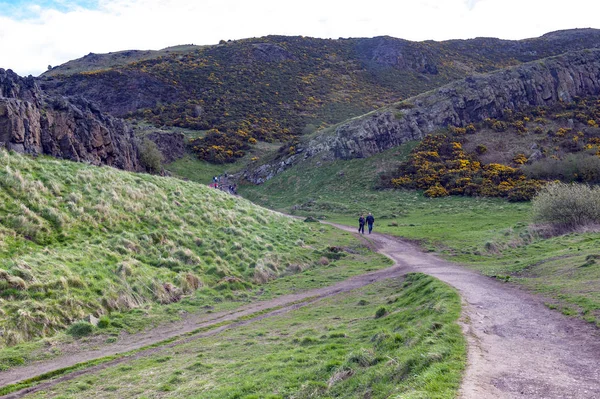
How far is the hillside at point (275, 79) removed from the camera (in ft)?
309

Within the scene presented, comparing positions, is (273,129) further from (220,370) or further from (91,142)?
(220,370)

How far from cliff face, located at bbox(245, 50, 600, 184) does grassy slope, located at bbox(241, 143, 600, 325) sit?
2911 mm

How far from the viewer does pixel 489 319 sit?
12.1 metres

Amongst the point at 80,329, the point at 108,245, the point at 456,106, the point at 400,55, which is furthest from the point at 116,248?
the point at 400,55

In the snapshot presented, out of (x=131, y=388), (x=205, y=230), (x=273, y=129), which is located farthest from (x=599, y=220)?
(x=273, y=129)

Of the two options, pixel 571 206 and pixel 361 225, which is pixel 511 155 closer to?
pixel 571 206

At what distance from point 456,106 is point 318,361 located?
66.7 metres

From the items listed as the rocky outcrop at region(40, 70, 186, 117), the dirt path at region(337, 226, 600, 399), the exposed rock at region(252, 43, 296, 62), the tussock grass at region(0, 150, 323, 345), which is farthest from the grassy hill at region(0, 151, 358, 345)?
the exposed rock at region(252, 43, 296, 62)

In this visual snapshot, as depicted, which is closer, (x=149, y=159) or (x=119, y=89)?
(x=149, y=159)

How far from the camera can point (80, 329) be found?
14672mm

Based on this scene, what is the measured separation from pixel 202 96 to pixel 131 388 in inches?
3845

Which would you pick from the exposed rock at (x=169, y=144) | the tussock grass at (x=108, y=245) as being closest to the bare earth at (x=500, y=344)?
the tussock grass at (x=108, y=245)

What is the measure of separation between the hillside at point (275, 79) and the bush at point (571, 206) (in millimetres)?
55678

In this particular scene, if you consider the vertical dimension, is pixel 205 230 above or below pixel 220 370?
above
